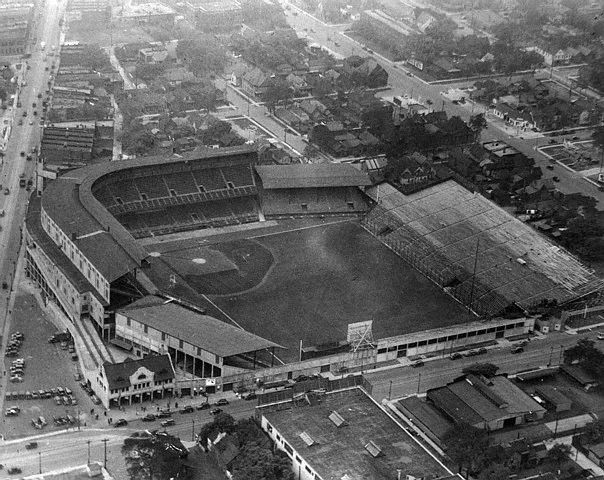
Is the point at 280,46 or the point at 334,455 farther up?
the point at 334,455

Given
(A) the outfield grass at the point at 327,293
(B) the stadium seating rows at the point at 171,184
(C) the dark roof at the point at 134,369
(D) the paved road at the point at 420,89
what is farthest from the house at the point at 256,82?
(C) the dark roof at the point at 134,369

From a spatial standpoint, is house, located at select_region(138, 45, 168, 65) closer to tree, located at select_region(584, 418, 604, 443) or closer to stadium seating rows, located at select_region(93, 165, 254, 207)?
stadium seating rows, located at select_region(93, 165, 254, 207)

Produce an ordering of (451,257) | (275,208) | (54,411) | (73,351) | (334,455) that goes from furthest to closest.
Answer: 1. (275,208)
2. (451,257)
3. (73,351)
4. (54,411)
5. (334,455)

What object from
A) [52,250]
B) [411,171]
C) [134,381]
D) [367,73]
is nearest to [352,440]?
[134,381]

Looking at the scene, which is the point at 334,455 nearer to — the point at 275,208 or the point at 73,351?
the point at 73,351

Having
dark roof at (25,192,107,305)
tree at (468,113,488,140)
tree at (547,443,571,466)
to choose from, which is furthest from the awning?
tree at (468,113,488,140)

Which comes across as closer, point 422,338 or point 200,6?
point 422,338

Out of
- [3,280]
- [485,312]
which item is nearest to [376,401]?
[485,312]

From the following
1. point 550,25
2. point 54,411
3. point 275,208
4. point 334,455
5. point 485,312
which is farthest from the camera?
point 550,25
